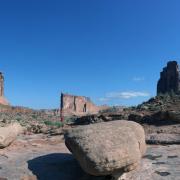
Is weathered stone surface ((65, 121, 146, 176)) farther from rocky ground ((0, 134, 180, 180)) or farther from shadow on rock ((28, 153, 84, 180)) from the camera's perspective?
shadow on rock ((28, 153, 84, 180))

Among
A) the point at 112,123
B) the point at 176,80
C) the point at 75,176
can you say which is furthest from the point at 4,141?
the point at 176,80

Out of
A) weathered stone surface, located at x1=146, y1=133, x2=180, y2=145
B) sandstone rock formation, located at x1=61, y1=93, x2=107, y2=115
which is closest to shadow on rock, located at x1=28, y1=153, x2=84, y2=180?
weathered stone surface, located at x1=146, y1=133, x2=180, y2=145

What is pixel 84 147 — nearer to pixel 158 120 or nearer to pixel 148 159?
pixel 148 159

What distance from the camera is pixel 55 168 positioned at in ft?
37.0

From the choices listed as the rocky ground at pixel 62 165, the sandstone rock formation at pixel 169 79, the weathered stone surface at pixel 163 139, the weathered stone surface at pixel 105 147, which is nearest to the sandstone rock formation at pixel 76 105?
the sandstone rock formation at pixel 169 79

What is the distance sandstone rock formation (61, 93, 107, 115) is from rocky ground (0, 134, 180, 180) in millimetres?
98961

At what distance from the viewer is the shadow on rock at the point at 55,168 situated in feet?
35.1

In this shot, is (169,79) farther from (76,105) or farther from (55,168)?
(55,168)

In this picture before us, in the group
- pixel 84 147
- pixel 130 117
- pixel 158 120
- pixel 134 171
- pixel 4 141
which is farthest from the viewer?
pixel 130 117

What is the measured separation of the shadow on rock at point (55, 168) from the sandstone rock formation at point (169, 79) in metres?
60.3

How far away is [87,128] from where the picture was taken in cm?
1016

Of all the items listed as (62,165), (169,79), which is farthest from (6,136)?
(169,79)

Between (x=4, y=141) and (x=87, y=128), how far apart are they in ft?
15.9

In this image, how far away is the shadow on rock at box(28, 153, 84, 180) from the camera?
10.7 m
